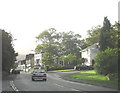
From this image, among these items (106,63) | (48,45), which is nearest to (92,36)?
(48,45)

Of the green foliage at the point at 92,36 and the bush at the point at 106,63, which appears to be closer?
the bush at the point at 106,63

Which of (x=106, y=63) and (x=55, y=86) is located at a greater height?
(x=106, y=63)

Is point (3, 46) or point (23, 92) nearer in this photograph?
point (23, 92)

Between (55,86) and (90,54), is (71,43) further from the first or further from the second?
(55,86)

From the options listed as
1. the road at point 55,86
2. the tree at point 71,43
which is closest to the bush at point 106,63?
the road at point 55,86

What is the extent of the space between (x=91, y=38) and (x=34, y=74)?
67701 mm

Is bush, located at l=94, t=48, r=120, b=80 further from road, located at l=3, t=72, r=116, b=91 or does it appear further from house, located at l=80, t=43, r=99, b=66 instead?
house, located at l=80, t=43, r=99, b=66

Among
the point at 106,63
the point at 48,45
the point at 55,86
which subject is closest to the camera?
the point at 55,86

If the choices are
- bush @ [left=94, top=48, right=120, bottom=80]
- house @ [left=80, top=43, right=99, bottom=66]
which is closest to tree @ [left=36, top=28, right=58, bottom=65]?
house @ [left=80, top=43, right=99, bottom=66]

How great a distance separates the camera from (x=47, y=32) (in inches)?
3159

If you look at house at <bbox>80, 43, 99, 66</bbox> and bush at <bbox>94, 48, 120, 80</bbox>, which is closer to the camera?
bush at <bbox>94, 48, 120, 80</bbox>

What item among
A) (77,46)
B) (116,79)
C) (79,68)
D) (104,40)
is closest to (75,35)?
(77,46)

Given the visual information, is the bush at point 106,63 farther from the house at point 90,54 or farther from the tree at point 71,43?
the tree at point 71,43

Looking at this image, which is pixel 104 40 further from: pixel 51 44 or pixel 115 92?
pixel 51 44
